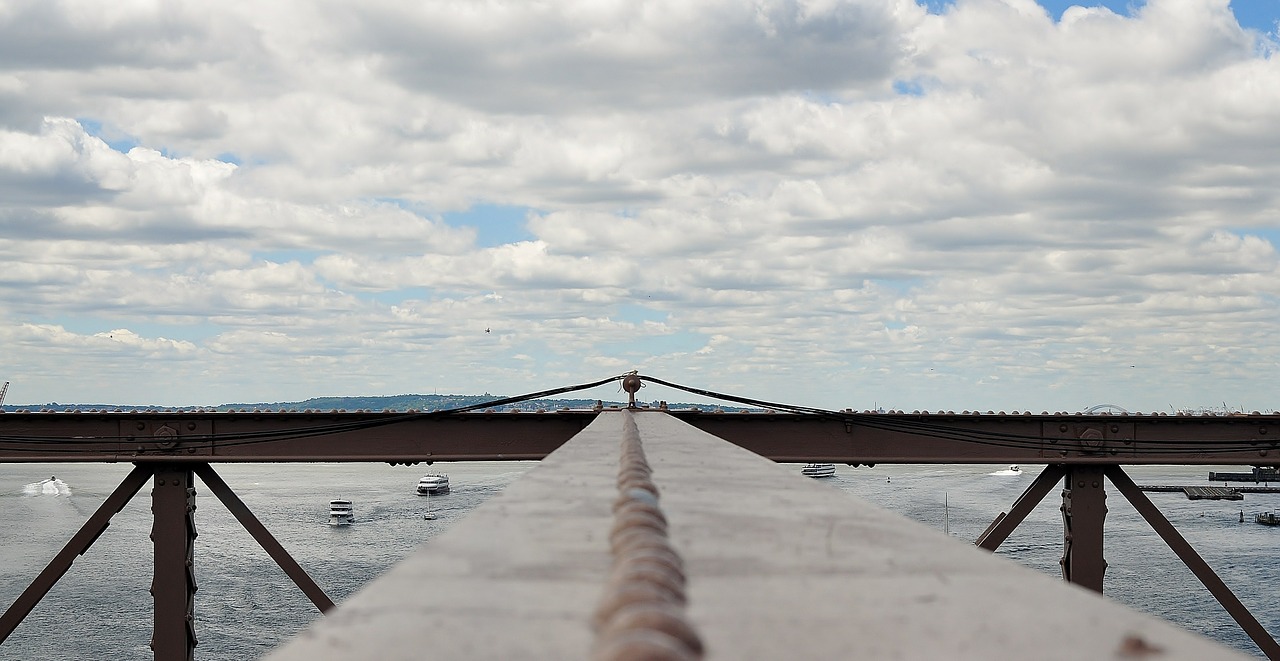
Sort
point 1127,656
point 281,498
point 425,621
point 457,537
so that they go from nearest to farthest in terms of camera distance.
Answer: point 1127,656 → point 425,621 → point 457,537 → point 281,498

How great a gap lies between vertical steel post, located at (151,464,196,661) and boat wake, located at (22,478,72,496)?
178620 mm

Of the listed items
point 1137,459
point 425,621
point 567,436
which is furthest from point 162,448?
point 425,621

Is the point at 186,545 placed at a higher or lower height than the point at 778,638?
lower

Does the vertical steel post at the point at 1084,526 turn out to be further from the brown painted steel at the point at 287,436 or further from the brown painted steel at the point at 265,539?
the brown painted steel at the point at 265,539

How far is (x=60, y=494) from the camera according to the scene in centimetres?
17512

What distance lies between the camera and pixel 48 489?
183m

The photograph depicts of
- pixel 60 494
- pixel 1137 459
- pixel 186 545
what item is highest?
pixel 1137 459

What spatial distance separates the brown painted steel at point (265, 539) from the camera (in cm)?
1459

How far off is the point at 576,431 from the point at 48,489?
192 meters

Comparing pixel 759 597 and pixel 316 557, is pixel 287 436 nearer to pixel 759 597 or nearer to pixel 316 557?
pixel 759 597

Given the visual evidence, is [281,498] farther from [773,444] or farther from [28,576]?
[773,444]

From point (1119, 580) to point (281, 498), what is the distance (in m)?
112

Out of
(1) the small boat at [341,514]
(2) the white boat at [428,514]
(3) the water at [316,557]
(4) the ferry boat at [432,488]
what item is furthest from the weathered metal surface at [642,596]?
(4) the ferry boat at [432,488]

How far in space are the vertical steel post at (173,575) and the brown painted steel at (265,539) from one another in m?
0.38
